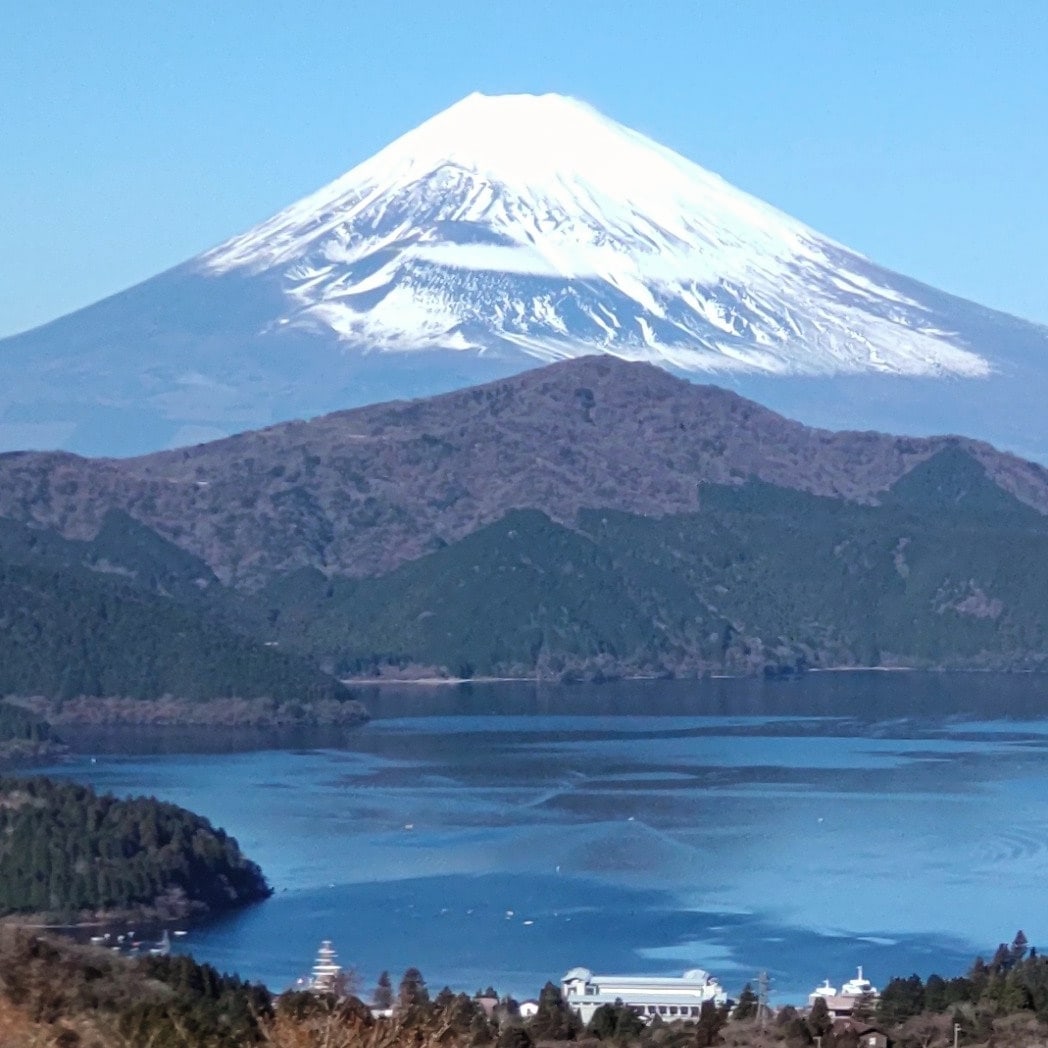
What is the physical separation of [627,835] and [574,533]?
231 feet

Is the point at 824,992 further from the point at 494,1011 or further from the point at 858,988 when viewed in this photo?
the point at 494,1011

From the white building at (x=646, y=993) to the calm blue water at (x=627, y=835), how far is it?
1154 mm

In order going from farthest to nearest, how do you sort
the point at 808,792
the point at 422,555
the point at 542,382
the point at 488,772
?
the point at 542,382 < the point at 422,555 < the point at 488,772 < the point at 808,792

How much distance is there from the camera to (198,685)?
93312mm

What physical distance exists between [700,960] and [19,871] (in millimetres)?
11403

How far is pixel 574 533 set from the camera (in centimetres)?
12731

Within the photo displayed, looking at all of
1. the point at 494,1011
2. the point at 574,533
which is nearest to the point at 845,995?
the point at 494,1011

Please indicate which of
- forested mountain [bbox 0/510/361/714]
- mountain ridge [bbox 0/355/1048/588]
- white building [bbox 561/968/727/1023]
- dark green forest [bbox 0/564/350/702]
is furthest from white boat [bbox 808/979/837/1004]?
mountain ridge [bbox 0/355/1048/588]

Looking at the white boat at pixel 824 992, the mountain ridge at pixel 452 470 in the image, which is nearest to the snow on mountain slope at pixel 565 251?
the mountain ridge at pixel 452 470

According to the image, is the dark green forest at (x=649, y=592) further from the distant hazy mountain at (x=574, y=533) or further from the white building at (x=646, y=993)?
the white building at (x=646, y=993)

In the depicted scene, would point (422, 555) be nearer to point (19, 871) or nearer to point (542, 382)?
point (542, 382)

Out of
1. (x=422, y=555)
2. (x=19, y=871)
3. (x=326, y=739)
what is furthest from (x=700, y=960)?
(x=422, y=555)

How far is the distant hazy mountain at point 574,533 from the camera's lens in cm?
11850

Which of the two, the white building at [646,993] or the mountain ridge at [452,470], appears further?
the mountain ridge at [452,470]
